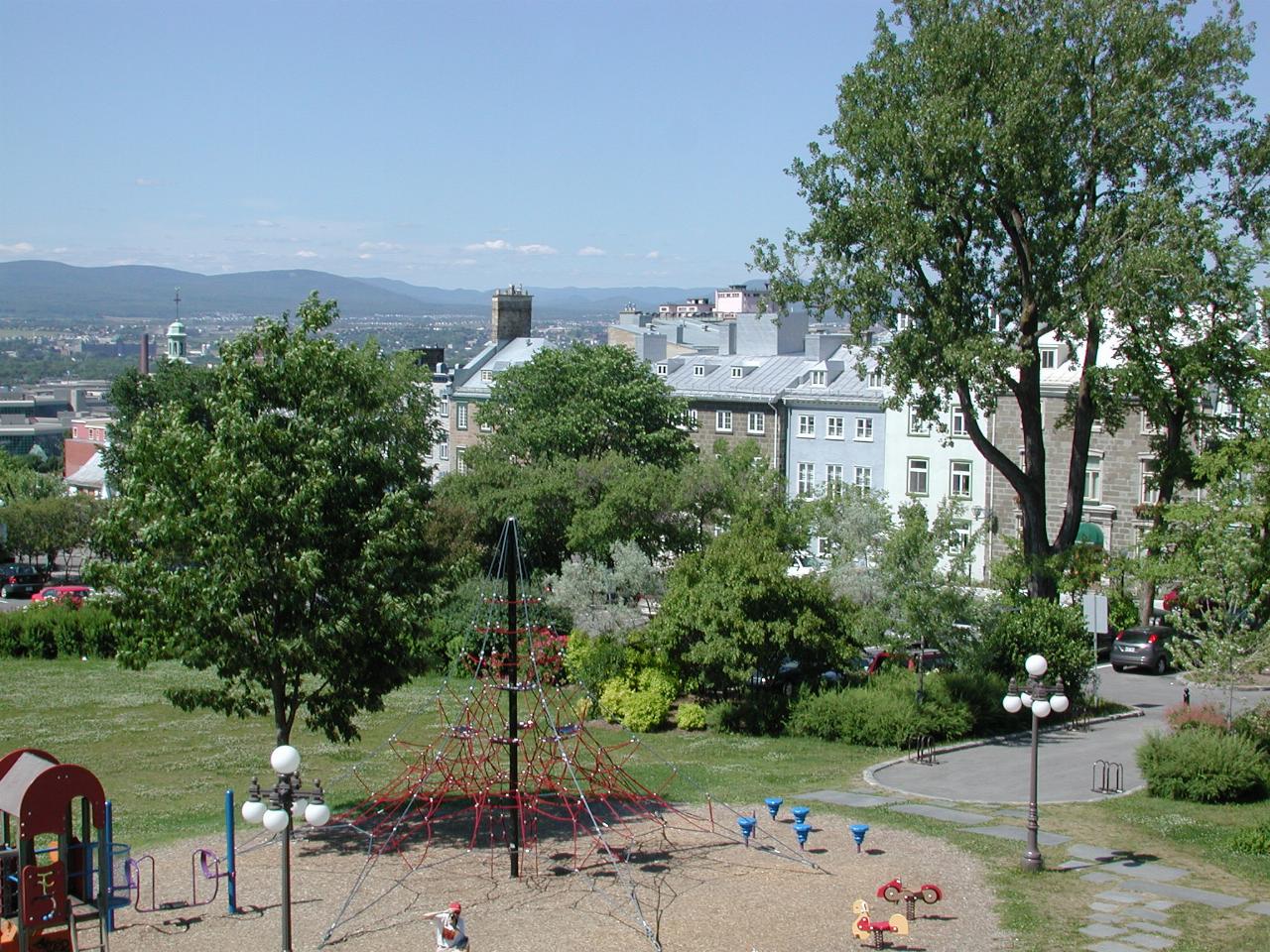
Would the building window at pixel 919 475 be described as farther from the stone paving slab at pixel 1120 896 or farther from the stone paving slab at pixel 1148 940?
the stone paving slab at pixel 1148 940

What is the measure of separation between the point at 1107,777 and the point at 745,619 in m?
8.09

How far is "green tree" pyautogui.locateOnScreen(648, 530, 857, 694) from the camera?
30.0 metres

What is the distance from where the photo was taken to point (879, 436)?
5675 cm

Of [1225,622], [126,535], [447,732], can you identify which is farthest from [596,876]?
[1225,622]

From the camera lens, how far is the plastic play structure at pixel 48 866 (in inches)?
616

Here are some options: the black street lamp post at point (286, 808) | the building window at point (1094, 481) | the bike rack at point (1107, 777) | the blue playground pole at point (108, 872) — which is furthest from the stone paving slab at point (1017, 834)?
the building window at point (1094, 481)

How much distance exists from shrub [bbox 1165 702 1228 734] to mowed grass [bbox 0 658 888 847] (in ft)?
19.1

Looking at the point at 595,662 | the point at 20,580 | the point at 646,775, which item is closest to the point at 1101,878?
the point at 646,775

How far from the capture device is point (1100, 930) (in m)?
17.5

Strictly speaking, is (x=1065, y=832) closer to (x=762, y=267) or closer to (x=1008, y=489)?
(x=762, y=267)

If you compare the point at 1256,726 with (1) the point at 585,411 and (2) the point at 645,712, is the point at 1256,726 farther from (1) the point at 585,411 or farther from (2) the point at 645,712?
(1) the point at 585,411

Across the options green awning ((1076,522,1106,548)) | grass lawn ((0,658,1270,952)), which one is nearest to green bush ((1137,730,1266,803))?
grass lawn ((0,658,1270,952))

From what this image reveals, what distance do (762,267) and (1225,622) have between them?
13.3m

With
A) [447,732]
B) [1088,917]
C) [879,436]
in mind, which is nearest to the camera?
[1088,917]
